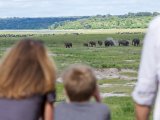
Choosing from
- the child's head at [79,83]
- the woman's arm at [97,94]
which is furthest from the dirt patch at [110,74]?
the child's head at [79,83]

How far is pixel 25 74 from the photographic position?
4492 millimetres

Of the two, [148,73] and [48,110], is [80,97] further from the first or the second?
[148,73]

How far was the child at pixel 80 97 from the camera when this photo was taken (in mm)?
4508

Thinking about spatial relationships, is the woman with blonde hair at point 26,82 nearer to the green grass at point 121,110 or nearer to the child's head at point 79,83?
the child's head at point 79,83

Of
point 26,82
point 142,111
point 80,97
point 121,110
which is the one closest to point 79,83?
point 80,97

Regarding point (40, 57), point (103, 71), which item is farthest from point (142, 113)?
point (103, 71)

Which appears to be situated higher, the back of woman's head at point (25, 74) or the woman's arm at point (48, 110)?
the back of woman's head at point (25, 74)

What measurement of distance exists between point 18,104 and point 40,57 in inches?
16.2

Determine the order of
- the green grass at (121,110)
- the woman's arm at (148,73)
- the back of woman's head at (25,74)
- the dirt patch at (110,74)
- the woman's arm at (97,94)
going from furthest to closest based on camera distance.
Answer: the dirt patch at (110,74), the green grass at (121,110), the woman's arm at (97,94), the back of woman's head at (25,74), the woman's arm at (148,73)

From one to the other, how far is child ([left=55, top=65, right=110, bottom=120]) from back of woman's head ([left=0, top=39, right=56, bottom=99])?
0.50ft

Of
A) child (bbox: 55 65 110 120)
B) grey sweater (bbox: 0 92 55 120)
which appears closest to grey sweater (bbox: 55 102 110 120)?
child (bbox: 55 65 110 120)

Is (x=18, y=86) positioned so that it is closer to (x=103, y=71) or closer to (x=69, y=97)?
(x=69, y=97)

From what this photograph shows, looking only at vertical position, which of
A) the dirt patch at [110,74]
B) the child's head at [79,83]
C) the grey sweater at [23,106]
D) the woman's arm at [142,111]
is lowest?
the dirt patch at [110,74]

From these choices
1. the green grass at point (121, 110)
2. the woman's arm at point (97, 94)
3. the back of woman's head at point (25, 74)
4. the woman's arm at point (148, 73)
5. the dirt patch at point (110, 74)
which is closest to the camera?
the woman's arm at point (148, 73)
